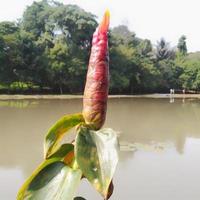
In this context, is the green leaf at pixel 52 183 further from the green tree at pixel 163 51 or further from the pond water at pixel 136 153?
the green tree at pixel 163 51

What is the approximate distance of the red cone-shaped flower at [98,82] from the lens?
1.47 ft

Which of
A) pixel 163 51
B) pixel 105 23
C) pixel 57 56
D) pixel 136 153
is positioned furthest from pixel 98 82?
pixel 163 51

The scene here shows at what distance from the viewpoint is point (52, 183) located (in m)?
0.43

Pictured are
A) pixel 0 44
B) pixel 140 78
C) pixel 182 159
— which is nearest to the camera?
pixel 182 159

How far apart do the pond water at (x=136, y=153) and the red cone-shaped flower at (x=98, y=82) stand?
5.84 metres

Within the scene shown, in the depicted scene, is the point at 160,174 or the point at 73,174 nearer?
the point at 73,174

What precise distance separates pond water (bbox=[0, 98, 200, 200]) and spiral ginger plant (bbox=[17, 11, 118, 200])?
19.0ft

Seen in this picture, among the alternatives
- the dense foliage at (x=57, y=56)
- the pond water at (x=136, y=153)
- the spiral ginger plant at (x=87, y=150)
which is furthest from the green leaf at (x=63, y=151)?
the dense foliage at (x=57, y=56)

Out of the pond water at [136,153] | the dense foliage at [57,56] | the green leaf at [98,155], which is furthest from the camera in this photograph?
the dense foliage at [57,56]

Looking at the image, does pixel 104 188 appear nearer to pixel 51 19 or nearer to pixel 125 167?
pixel 125 167

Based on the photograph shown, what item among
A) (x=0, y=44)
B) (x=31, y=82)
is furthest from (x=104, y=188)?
(x=31, y=82)

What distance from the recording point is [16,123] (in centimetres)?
1370

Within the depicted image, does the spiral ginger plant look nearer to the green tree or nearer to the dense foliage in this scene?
the dense foliage

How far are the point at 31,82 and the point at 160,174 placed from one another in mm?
18377
